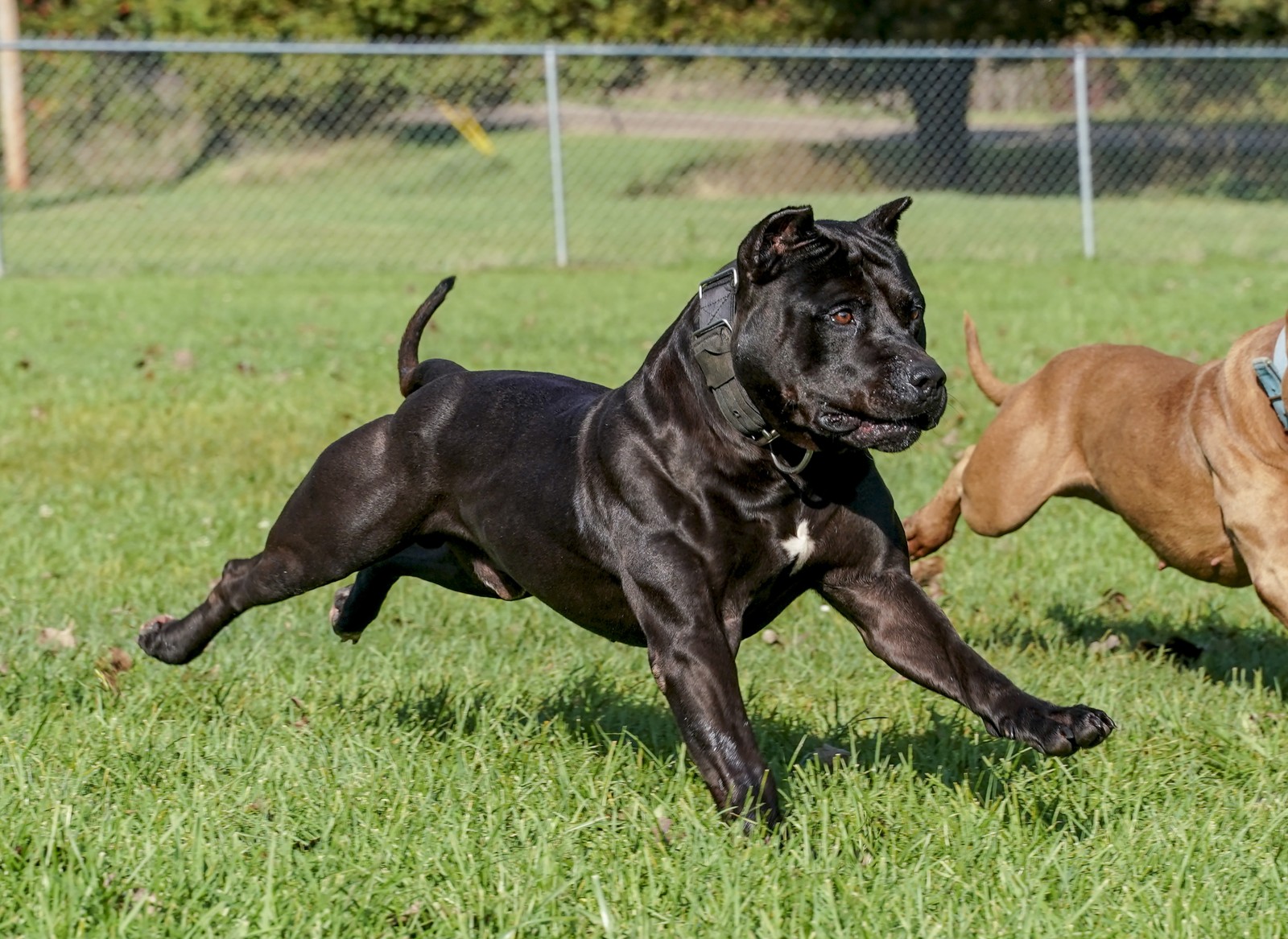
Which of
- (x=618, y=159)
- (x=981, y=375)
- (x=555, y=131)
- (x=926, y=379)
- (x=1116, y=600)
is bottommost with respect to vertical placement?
(x=618, y=159)

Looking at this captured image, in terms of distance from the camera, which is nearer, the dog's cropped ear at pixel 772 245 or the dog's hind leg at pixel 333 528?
the dog's cropped ear at pixel 772 245

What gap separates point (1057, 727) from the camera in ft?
10.9

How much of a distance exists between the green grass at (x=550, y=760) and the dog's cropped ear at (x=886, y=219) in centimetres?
126

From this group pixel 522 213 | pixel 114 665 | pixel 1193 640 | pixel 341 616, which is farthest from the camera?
pixel 522 213

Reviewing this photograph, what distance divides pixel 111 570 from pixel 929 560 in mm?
3297

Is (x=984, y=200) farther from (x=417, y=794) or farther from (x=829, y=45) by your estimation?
(x=417, y=794)

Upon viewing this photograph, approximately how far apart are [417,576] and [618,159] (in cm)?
1580

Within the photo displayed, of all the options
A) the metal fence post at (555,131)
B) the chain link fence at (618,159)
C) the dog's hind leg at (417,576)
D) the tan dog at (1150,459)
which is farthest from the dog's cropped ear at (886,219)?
the chain link fence at (618,159)

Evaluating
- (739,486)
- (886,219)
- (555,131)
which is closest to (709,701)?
(739,486)

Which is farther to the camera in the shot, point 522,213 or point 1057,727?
point 522,213

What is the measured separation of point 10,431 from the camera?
9.02 meters

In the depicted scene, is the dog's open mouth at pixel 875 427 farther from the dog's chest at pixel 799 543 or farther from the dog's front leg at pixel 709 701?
the dog's front leg at pixel 709 701

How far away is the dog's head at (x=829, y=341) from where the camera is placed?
3.38 metres

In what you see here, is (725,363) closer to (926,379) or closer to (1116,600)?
(926,379)
